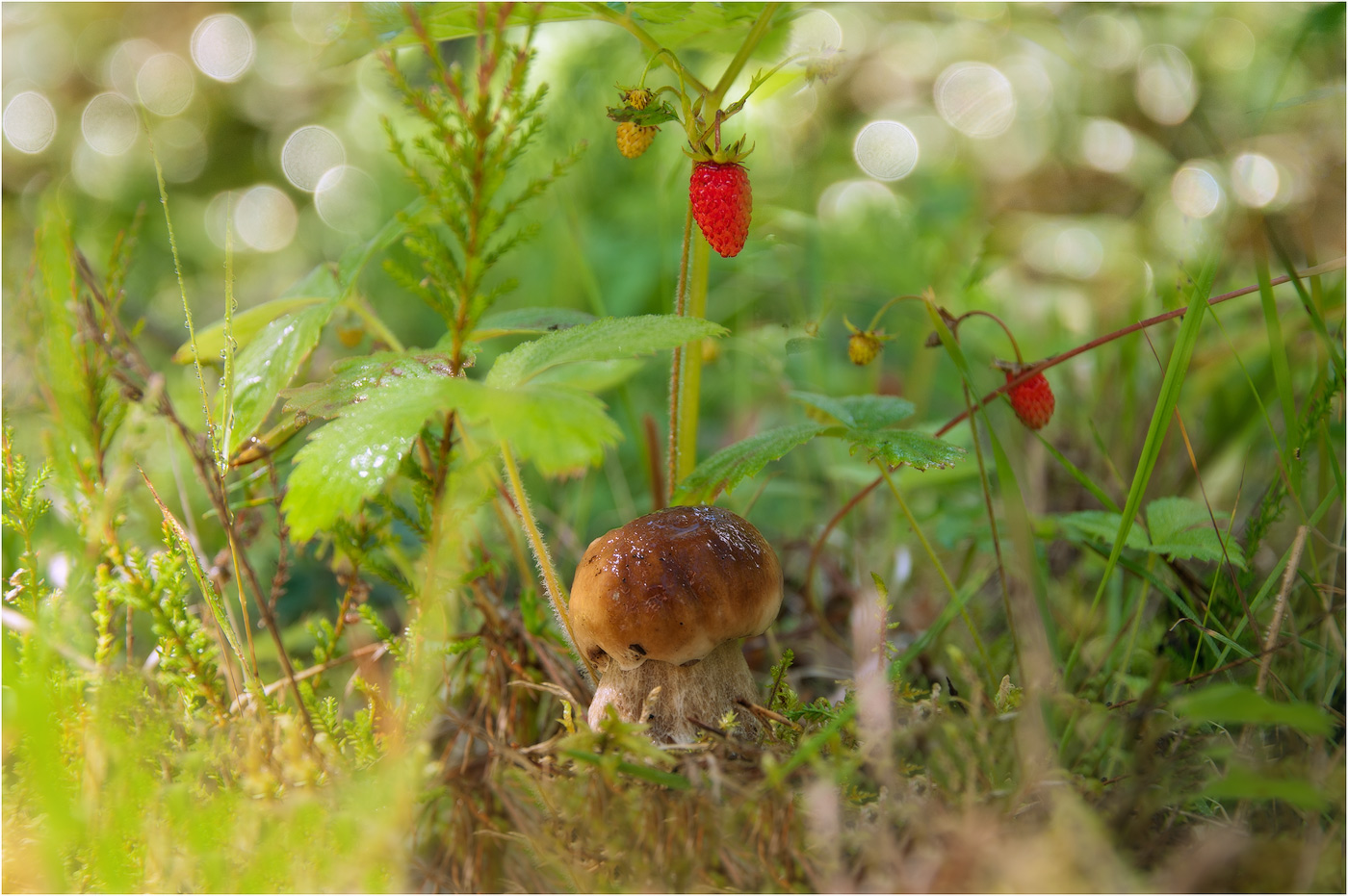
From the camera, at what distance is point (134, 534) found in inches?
77.2

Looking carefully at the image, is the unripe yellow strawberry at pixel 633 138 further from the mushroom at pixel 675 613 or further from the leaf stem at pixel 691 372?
the mushroom at pixel 675 613

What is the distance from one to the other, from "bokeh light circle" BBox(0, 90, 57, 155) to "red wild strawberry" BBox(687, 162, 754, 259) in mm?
4619

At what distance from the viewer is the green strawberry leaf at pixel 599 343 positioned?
0.94 m

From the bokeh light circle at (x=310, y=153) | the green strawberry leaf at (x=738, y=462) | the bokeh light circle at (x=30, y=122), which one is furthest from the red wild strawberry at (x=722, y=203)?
the bokeh light circle at (x=30, y=122)

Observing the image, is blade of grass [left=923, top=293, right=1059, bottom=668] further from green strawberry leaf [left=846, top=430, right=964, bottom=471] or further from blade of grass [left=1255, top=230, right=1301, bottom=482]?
blade of grass [left=1255, top=230, right=1301, bottom=482]

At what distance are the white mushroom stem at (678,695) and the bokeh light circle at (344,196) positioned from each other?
11.4ft

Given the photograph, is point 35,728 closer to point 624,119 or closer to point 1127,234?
point 624,119

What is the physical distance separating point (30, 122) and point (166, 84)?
0.68 metres

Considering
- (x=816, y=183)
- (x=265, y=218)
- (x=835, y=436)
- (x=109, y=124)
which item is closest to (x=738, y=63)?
(x=835, y=436)

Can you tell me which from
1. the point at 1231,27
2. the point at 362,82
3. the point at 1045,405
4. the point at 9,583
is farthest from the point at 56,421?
the point at 1231,27

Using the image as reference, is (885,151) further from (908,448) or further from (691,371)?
(908,448)

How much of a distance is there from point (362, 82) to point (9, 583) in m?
3.82

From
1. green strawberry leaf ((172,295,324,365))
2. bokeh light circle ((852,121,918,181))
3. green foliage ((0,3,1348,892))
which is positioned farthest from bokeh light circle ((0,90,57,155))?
bokeh light circle ((852,121,918,181))

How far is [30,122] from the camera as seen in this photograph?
419 centimetres
